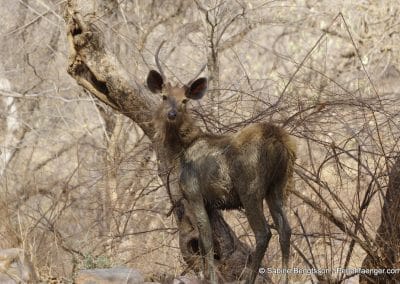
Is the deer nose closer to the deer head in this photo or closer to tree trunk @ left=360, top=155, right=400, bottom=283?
the deer head

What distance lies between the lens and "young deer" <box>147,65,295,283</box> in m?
6.15

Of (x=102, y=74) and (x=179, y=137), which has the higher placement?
(x=102, y=74)

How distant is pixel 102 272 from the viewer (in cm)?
670

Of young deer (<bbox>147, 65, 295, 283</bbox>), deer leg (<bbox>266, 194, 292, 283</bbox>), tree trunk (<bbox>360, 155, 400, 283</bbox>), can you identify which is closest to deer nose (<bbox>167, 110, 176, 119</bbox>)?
young deer (<bbox>147, 65, 295, 283</bbox>)

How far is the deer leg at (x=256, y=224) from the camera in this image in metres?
6.13

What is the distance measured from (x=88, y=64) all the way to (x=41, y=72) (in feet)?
35.0

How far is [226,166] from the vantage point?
6203 mm

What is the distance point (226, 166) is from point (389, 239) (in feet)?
5.06

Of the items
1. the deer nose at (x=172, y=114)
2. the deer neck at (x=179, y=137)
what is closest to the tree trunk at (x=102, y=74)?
the deer neck at (x=179, y=137)

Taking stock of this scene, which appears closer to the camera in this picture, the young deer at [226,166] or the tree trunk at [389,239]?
the young deer at [226,166]

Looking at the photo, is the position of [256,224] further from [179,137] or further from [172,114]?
[172,114]

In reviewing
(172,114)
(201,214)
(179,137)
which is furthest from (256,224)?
(172,114)

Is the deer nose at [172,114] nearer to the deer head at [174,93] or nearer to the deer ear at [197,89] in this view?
the deer head at [174,93]

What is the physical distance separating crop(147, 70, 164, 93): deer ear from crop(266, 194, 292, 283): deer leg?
1.18 metres
